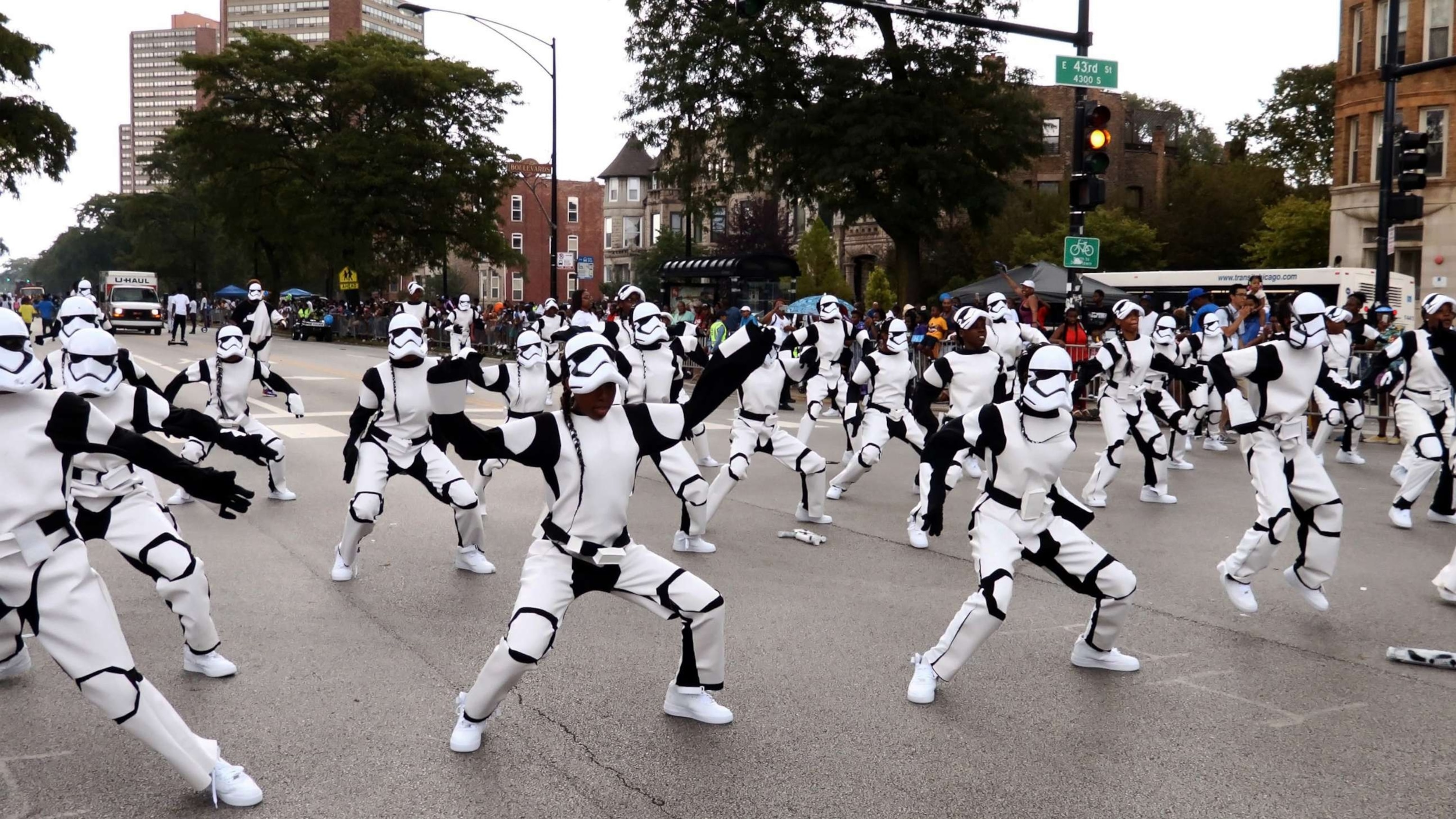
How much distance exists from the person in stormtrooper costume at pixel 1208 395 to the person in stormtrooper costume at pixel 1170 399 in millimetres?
114

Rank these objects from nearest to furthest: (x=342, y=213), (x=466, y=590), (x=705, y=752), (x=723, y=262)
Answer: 1. (x=705, y=752)
2. (x=466, y=590)
3. (x=723, y=262)
4. (x=342, y=213)

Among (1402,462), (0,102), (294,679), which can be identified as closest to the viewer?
(294,679)

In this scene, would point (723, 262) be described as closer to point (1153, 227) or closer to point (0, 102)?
point (1153, 227)

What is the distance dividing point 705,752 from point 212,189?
190 feet

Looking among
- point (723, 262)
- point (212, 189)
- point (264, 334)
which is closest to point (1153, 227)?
point (723, 262)

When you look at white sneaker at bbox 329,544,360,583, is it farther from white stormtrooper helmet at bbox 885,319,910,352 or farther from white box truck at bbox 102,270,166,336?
white box truck at bbox 102,270,166,336

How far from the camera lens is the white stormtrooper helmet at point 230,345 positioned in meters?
11.8

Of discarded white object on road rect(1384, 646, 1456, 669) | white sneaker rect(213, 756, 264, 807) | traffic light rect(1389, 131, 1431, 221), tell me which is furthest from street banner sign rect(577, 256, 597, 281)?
white sneaker rect(213, 756, 264, 807)

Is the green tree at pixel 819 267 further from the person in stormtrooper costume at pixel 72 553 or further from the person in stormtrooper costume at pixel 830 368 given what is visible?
the person in stormtrooper costume at pixel 72 553

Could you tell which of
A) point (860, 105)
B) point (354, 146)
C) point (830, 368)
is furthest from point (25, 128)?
point (830, 368)

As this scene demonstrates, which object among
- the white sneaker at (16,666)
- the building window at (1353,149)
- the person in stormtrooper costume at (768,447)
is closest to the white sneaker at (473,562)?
the person in stormtrooper costume at (768,447)

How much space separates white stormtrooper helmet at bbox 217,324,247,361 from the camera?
38.8 feet

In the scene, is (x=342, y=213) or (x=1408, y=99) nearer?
(x=1408, y=99)

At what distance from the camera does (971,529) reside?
6203 millimetres
